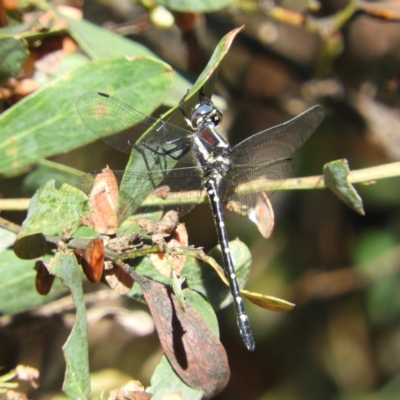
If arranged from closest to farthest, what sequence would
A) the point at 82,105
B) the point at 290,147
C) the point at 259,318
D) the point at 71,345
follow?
the point at 71,345 → the point at 82,105 → the point at 290,147 → the point at 259,318

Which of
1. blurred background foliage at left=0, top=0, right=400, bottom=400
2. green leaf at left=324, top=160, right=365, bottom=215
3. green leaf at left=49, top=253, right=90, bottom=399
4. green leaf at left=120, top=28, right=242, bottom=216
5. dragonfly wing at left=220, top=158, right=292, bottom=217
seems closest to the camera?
green leaf at left=49, top=253, right=90, bottom=399

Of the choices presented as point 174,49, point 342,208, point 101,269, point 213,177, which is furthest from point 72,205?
point 342,208

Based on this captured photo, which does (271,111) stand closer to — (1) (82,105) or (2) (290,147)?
(2) (290,147)

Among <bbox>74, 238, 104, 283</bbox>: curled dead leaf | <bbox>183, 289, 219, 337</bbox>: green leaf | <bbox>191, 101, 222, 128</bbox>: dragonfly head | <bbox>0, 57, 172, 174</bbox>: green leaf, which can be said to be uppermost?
<bbox>0, 57, 172, 174</bbox>: green leaf

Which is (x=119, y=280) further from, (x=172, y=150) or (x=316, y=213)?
(x=316, y=213)

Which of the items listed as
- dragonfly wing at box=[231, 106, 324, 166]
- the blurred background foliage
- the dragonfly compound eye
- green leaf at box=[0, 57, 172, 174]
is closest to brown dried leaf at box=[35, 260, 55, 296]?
green leaf at box=[0, 57, 172, 174]

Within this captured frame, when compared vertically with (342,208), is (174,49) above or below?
above

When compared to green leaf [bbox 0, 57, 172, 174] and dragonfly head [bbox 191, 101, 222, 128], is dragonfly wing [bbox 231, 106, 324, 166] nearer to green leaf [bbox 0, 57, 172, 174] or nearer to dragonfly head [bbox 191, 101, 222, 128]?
dragonfly head [bbox 191, 101, 222, 128]

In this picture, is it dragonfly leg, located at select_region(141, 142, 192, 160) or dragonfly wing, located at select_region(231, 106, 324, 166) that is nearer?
dragonfly leg, located at select_region(141, 142, 192, 160)
